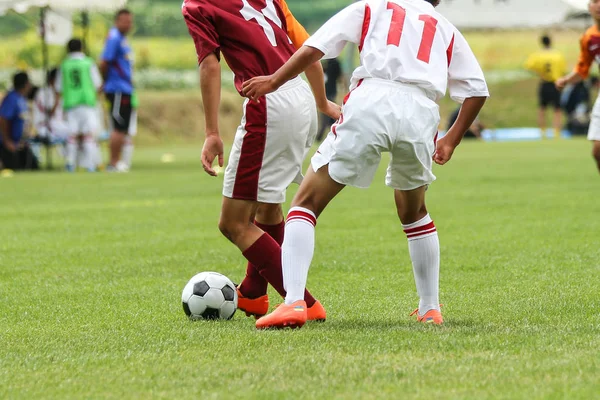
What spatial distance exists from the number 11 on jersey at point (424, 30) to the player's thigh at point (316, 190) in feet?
2.08

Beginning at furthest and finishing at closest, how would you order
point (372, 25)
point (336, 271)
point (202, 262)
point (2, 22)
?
point (2, 22) → point (202, 262) → point (336, 271) → point (372, 25)

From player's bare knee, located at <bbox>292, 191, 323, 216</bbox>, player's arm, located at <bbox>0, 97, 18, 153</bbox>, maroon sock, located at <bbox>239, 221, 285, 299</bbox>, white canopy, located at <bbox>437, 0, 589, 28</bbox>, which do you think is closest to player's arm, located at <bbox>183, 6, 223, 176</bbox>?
player's bare knee, located at <bbox>292, 191, 323, 216</bbox>

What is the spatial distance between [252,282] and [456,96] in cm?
144

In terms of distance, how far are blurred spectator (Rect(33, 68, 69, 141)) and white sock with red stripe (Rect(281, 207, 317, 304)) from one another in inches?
612

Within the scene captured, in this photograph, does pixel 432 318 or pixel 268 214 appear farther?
pixel 268 214

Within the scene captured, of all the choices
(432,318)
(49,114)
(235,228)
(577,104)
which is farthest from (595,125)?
(577,104)

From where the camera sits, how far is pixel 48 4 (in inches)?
709

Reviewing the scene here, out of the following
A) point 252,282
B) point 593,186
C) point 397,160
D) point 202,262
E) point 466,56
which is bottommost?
point 593,186

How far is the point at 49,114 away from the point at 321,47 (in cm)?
1622

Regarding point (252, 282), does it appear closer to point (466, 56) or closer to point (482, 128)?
point (466, 56)

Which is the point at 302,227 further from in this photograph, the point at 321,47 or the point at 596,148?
the point at 596,148

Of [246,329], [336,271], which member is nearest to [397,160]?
[246,329]

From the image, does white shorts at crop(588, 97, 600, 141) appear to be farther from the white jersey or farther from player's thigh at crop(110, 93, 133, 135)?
player's thigh at crop(110, 93, 133, 135)

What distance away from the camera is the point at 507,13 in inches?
1276
